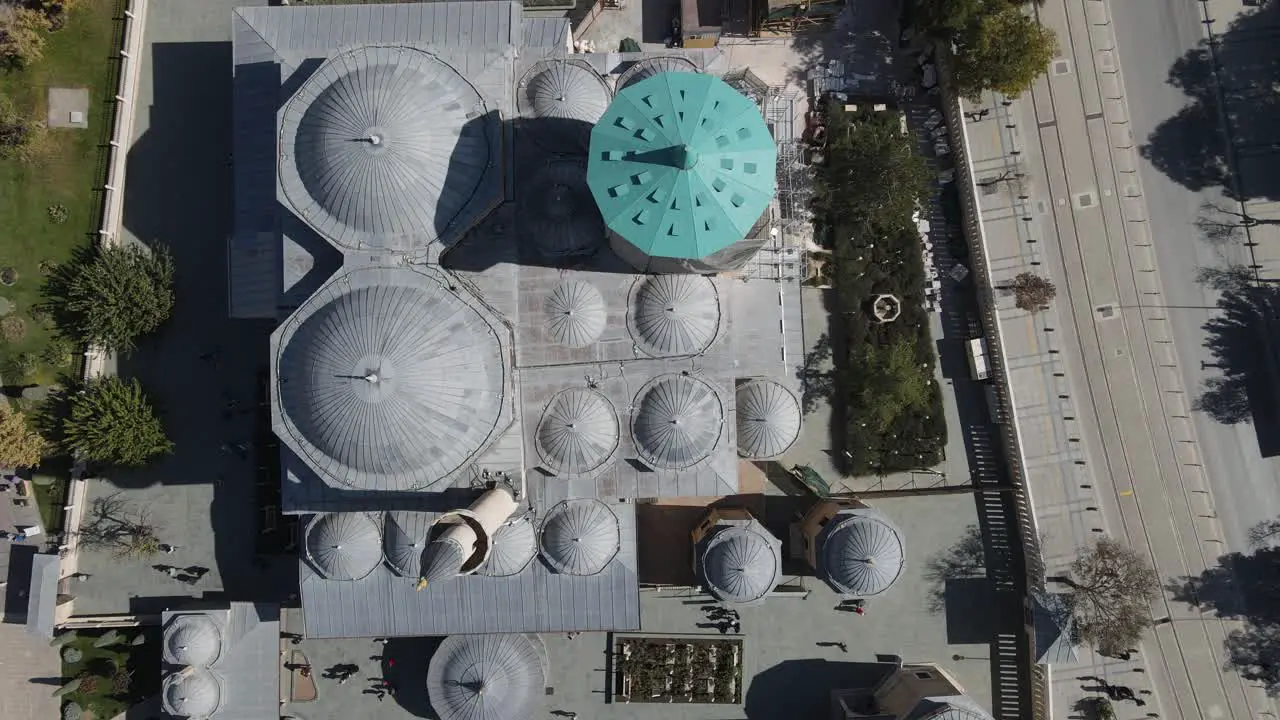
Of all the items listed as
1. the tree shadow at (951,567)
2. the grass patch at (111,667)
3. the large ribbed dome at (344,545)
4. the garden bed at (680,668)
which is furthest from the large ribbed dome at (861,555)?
the grass patch at (111,667)

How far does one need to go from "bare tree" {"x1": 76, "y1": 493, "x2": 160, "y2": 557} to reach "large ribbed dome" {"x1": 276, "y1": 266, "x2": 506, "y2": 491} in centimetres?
1832

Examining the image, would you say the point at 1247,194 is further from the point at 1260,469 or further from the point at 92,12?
the point at 92,12

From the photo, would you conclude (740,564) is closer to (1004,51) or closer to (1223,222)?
(1004,51)

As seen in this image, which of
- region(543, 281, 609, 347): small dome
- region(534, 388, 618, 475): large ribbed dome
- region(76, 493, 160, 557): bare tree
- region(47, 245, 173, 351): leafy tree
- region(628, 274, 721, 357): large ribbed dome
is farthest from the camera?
region(76, 493, 160, 557): bare tree

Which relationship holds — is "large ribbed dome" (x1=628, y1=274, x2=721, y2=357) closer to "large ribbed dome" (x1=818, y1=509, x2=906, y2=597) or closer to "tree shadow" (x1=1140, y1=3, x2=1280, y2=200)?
"large ribbed dome" (x1=818, y1=509, x2=906, y2=597)

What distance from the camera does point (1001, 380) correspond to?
42281 mm

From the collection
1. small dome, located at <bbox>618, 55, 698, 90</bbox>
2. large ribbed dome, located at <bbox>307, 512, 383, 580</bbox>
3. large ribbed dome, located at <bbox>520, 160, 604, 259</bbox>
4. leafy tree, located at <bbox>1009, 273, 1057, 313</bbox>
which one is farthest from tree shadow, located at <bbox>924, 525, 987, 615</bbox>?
large ribbed dome, located at <bbox>307, 512, 383, 580</bbox>

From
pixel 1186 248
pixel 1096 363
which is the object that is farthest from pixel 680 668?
pixel 1186 248

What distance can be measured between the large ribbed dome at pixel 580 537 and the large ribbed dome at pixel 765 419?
27.8ft

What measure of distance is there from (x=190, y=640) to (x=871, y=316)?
142 ft

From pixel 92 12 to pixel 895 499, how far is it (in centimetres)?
5824

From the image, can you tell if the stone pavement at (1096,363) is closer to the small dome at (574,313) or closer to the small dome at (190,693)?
the small dome at (574,313)

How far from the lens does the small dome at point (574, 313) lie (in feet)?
117

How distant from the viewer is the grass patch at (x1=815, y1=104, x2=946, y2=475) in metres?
41.1
